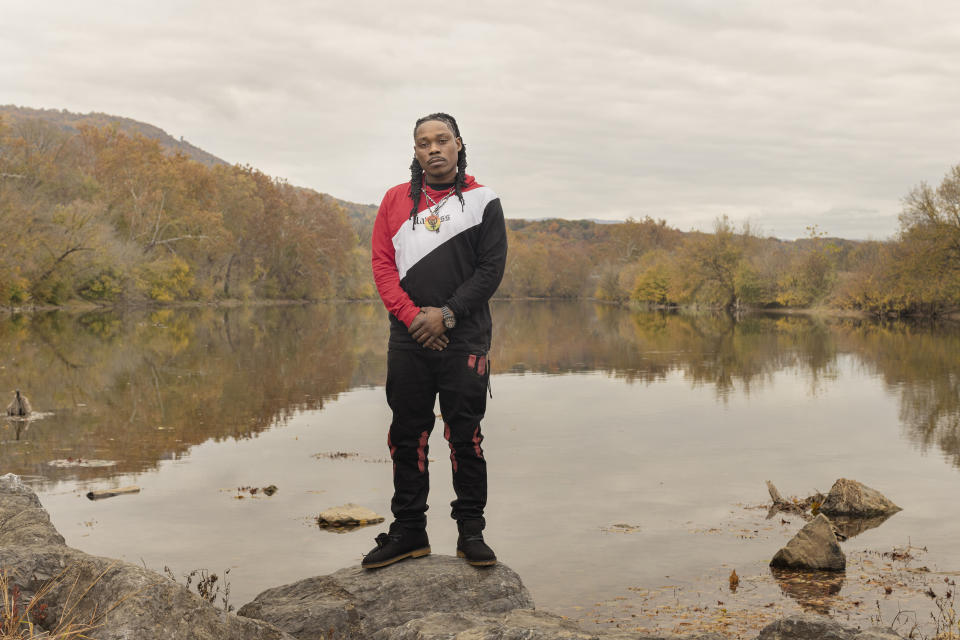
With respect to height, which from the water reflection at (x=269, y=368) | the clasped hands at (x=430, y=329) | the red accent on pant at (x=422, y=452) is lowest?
the water reflection at (x=269, y=368)

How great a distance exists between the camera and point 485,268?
522cm

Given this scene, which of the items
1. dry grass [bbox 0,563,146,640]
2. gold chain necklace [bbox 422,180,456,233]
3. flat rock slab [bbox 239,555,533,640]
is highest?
gold chain necklace [bbox 422,180,456,233]

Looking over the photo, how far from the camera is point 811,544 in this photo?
7.03m

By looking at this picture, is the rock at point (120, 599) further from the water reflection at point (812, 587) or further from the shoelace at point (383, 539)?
the water reflection at point (812, 587)

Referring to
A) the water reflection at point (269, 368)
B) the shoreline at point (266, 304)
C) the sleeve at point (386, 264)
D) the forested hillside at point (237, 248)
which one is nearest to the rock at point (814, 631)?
the sleeve at point (386, 264)

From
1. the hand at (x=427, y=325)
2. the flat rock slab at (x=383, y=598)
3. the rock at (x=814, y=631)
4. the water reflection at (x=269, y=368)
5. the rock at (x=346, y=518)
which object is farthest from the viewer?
the water reflection at (x=269, y=368)

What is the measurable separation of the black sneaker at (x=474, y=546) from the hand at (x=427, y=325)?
122cm

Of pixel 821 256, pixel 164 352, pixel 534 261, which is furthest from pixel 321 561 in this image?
pixel 534 261

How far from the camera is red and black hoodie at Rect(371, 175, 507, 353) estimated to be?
5.16 metres

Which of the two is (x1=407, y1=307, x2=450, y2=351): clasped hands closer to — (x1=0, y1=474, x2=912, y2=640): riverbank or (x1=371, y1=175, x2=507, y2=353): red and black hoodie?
(x1=371, y1=175, x2=507, y2=353): red and black hoodie

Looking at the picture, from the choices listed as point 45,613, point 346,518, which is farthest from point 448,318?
point 346,518

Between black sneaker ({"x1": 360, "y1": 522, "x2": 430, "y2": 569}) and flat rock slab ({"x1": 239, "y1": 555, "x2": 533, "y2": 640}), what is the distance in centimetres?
5

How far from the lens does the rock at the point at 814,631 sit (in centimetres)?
407

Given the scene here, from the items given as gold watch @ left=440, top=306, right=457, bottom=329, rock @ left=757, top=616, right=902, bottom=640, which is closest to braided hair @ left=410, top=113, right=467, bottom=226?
gold watch @ left=440, top=306, right=457, bottom=329
